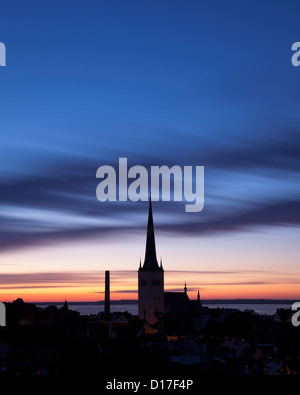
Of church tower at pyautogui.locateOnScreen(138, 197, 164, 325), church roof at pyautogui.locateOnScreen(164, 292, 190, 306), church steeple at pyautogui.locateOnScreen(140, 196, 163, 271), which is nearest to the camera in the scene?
church steeple at pyautogui.locateOnScreen(140, 196, 163, 271)

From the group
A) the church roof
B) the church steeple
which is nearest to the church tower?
the church steeple

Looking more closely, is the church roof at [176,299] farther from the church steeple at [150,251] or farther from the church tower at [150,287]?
the church steeple at [150,251]

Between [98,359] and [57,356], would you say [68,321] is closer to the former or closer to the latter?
[57,356]

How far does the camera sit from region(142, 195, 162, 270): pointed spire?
524 ft

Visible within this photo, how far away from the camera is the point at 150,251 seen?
162625 mm

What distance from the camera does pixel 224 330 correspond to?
396 feet

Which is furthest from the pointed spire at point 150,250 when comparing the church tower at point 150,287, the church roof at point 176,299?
the church roof at point 176,299

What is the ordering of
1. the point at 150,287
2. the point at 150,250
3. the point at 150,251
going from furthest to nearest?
the point at 150,287 < the point at 150,251 < the point at 150,250

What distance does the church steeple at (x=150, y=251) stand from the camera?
524 feet

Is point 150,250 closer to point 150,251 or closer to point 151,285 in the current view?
point 150,251

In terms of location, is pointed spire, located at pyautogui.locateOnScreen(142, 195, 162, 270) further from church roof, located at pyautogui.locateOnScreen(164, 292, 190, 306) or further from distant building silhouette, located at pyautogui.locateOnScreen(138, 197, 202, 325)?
church roof, located at pyautogui.locateOnScreen(164, 292, 190, 306)

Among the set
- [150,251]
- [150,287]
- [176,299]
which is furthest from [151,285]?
[176,299]

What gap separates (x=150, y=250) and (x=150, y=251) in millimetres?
468
